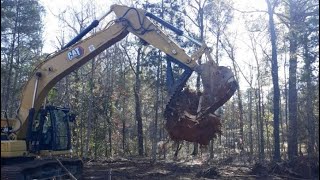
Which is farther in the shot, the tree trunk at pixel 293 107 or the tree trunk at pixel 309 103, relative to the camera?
the tree trunk at pixel 293 107

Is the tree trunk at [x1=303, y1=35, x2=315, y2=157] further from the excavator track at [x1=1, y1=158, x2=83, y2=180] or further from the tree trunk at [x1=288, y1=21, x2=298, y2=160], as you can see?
the excavator track at [x1=1, y1=158, x2=83, y2=180]

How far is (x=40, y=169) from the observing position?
39.9 ft

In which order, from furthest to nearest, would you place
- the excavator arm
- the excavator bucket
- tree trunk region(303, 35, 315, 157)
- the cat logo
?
1. tree trunk region(303, 35, 315, 157)
2. the cat logo
3. the excavator arm
4. the excavator bucket

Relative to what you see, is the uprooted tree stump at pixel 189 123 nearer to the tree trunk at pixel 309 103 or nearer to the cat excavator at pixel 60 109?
the cat excavator at pixel 60 109

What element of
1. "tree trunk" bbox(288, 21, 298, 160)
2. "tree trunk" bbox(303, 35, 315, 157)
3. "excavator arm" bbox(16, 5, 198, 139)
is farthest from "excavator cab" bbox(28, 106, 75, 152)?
"tree trunk" bbox(288, 21, 298, 160)

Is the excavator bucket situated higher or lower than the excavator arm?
lower

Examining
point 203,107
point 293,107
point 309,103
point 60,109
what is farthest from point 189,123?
point 293,107

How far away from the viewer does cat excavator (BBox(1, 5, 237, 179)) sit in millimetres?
11000

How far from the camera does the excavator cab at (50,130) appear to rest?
12.3 m

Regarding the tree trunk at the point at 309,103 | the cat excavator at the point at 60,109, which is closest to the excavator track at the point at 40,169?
the cat excavator at the point at 60,109

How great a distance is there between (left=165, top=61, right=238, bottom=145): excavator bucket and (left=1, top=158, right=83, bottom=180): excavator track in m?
3.96

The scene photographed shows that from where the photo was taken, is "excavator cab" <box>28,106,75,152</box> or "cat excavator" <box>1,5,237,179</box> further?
"excavator cab" <box>28,106,75,152</box>

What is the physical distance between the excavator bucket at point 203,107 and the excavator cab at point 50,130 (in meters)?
3.85

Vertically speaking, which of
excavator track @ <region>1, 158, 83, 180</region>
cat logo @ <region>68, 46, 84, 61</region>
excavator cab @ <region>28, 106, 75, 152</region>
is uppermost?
cat logo @ <region>68, 46, 84, 61</region>
